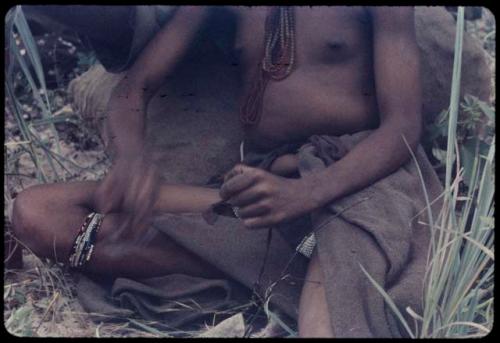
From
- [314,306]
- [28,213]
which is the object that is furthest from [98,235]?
[314,306]

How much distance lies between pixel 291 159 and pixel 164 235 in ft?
0.85

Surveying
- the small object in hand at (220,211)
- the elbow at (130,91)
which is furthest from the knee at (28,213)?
the small object in hand at (220,211)

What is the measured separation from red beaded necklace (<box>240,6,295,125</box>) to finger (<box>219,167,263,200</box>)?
0.38 feet

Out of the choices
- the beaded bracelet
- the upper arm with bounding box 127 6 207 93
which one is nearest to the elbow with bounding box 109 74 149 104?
the upper arm with bounding box 127 6 207 93

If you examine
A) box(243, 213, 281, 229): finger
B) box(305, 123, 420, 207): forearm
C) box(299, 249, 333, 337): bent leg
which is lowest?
box(299, 249, 333, 337): bent leg

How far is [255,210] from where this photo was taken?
1538 millimetres

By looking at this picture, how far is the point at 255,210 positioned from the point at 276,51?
274 millimetres

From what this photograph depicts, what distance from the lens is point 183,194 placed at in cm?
159

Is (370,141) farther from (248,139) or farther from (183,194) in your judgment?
(183,194)

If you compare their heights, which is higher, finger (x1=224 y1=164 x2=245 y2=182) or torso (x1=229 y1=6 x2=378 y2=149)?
torso (x1=229 y1=6 x2=378 y2=149)

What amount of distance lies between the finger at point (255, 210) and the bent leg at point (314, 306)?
11 cm

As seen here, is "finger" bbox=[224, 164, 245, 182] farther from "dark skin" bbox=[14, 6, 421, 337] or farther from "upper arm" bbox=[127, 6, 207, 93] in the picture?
"upper arm" bbox=[127, 6, 207, 93]

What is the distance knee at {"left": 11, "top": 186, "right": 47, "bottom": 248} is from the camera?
1692 millimetres

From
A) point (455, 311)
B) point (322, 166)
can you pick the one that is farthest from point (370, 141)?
point (455, 311)
